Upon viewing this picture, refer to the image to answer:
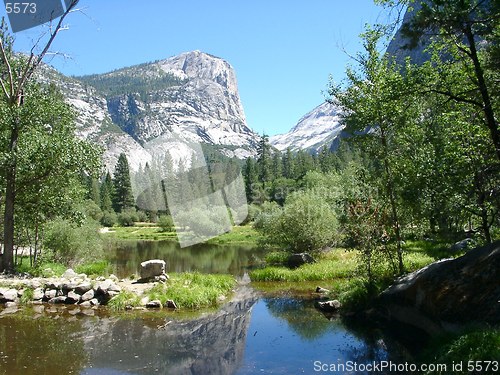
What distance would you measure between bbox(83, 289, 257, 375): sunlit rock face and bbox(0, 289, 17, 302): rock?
186 inches

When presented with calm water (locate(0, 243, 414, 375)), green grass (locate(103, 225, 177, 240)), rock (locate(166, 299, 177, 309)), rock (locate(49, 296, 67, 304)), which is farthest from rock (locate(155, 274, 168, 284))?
green grass (locate(103, 225, 177, 240))

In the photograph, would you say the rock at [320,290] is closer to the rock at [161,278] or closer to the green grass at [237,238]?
the rock at [161,278]

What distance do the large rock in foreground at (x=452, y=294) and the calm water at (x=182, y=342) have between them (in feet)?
4.18

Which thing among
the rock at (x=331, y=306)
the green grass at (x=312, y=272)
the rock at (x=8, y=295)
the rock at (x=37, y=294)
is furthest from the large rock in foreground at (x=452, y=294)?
the rock at (x=8, y=295)

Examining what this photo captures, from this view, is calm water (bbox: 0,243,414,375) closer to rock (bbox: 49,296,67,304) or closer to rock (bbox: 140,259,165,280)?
rock (bbox: 49,296,67,304)

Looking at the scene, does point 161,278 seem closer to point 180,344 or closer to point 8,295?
point 8,295

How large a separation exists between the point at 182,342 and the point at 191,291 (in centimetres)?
586

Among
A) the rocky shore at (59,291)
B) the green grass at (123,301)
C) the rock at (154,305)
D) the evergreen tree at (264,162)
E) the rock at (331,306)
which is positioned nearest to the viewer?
the rock at (331,306)

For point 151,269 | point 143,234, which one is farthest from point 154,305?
point 143,234

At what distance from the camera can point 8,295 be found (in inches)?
673

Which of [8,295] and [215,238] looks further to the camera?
[215,238]

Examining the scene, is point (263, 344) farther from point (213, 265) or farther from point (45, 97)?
point (213, 265)

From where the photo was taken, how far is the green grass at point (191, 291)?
58.9 feet

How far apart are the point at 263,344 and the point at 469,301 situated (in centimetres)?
630
